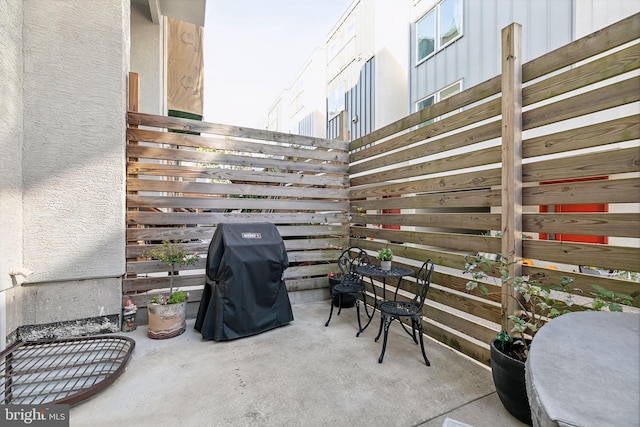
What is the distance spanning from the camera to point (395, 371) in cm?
226

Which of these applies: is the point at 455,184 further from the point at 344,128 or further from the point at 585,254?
the point at 344,128

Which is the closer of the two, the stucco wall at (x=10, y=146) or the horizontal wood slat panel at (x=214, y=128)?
the stucco wall at (x=10, y=146)

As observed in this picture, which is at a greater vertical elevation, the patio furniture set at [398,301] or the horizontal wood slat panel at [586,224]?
the horizontal wood slat panel at [586,224]

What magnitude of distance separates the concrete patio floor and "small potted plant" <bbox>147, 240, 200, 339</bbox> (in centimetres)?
11

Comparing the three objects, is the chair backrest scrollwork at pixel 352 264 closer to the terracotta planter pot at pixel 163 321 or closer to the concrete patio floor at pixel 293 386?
the concrete patio floor at pixel 293 386

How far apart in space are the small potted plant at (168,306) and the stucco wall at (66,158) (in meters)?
0.39

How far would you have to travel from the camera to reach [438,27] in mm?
6301

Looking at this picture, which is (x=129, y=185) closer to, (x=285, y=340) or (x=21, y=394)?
(x=21, y=394)

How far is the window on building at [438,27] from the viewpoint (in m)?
5.87

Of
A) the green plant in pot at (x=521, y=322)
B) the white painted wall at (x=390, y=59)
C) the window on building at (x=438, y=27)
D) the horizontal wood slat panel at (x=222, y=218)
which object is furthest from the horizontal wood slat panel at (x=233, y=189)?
the window on building at (x=438, y=27)

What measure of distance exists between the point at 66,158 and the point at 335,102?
8180 millimetres

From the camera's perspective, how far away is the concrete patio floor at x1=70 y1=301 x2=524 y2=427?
1.74 metres

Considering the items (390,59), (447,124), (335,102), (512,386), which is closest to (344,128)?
(447,124)

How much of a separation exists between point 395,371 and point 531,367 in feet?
5.38
